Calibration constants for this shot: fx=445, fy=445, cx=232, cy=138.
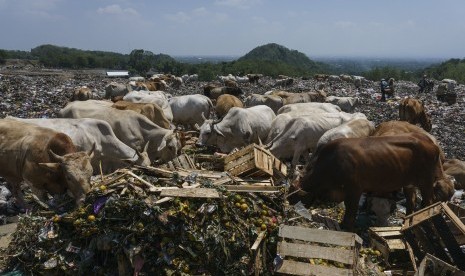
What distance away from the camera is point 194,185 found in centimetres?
659

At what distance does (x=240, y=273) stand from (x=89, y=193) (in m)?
2.44

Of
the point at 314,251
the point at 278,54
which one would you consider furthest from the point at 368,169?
the point at 278,54

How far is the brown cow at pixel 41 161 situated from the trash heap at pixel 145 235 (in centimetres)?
56

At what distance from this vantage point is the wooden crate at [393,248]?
20.8ft

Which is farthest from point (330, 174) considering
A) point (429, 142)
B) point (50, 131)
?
point (50, 131)

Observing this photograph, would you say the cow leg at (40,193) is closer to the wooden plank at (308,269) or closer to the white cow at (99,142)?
the white cow at (99,142)

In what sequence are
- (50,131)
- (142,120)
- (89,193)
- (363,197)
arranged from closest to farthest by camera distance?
(89,193) < (50,131) < (363,197) < (142,120)

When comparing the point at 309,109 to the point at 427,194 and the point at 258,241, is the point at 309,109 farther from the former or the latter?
the point at 258,241

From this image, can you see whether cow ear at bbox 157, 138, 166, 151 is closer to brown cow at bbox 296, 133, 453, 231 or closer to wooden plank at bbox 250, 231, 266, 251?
brown cow at bbox 296, 133, 453, 231

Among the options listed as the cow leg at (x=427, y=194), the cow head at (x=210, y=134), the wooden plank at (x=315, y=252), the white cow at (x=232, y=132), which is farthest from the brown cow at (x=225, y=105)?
the wooden plank at (x=315, y=252)

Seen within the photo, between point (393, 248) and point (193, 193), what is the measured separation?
300 centimetres

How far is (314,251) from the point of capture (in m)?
5.76

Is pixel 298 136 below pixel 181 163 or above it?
above

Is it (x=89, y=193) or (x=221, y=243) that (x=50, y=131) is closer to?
(x=89, y=193)
